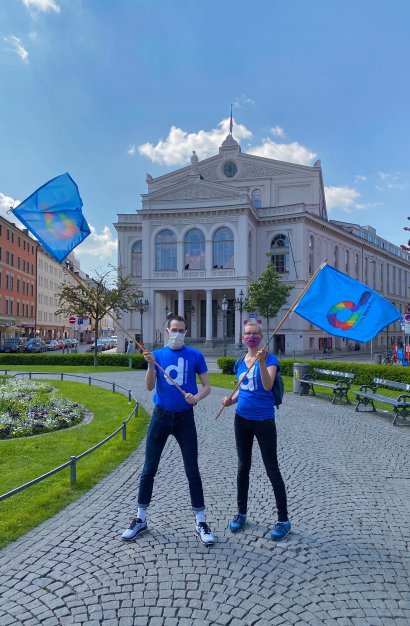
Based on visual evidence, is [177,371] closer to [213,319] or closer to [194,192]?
[194,192]

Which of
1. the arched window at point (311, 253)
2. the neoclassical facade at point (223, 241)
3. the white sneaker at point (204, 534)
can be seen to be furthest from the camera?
the arched window at point (311, 253)

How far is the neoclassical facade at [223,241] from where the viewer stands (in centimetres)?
4884

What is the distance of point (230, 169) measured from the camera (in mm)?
59344

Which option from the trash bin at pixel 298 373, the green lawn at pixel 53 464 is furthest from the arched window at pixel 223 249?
the green lawn at pixel 53 464

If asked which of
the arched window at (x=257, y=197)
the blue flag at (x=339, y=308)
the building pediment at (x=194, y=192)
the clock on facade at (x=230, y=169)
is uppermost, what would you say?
the clock on facade at (x=230, y=169)

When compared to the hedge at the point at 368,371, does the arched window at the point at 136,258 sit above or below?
above

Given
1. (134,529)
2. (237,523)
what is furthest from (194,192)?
(134,529)

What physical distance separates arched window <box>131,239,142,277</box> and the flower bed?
42658 millimetres

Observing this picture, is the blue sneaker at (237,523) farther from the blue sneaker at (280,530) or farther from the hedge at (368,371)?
the hedge at (368,371)

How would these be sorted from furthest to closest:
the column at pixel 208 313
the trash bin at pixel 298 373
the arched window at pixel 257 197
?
1. the arched window at pixel 257 197
2. the column at pixel 208 313
3. the trash bin at pixel 298 373

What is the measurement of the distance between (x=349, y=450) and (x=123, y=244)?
1962 inches

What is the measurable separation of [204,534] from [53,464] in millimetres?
3605

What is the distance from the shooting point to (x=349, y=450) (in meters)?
8.62

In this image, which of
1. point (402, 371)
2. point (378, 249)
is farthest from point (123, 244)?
point (402, 371)
